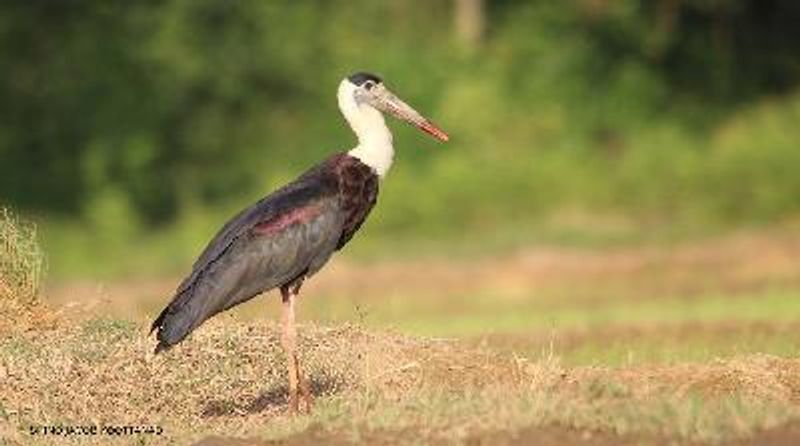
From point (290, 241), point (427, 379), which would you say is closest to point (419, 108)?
point (427, 379)

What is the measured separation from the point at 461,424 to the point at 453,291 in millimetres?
14286

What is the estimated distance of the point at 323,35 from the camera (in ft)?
100

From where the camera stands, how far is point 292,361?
1031 cm

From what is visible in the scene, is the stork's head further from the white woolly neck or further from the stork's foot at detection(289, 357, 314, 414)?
the stork's foot at detection(289, 357, 314, 414)

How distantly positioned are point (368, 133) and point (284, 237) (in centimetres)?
88

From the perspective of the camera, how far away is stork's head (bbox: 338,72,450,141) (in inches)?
428

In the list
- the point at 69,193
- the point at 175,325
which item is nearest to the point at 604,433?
the point at 175,325

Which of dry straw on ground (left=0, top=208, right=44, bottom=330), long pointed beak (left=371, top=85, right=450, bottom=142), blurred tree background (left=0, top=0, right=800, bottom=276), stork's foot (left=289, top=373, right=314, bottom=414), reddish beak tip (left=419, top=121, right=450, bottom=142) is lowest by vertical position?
stork's foot (left=289, top=373, right=314, bottom=414)

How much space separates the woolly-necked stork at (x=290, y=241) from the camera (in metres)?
10.1

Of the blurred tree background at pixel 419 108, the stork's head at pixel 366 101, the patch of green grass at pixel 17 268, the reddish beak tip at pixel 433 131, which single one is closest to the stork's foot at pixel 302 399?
the stork's head at pixel 366 101

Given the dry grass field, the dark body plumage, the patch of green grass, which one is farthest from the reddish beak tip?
the patch of green grass

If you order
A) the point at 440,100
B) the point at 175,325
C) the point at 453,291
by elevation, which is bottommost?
the point at 175,325

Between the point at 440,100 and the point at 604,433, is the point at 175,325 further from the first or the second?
the point at 440,100

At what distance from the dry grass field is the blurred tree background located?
622 cm
